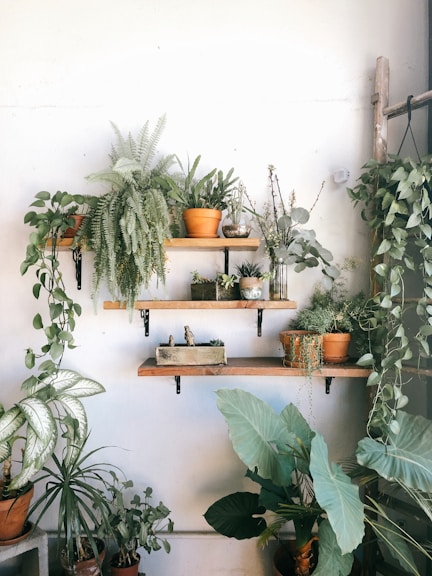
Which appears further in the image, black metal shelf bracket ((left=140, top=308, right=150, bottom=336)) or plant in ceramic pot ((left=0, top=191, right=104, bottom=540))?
black metal shelf bracket ((left=140, top=308, right=150, bottom=336))

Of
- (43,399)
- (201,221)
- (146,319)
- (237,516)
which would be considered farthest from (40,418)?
(201,221)

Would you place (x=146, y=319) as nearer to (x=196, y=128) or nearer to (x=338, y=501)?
(x=196, y=128)

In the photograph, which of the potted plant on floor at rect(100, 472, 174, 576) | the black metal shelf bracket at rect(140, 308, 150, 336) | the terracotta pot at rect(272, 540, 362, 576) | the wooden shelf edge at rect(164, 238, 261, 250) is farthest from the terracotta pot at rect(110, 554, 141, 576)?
the wooden shelf edge at rect(164, 238, 261, 250)

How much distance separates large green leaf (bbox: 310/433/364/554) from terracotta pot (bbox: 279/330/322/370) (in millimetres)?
408

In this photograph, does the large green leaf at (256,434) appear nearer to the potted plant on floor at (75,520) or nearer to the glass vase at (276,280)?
the glass vase at (276,280)

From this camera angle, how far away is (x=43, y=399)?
5.88 ft

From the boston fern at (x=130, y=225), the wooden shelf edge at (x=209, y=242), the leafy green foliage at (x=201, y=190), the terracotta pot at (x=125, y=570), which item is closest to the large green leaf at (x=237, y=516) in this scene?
the terracotta pot at (x=125, y=570)

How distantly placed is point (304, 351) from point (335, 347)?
7.2 inches

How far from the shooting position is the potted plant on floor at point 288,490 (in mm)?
1404

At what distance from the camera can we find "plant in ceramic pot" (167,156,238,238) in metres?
1.88

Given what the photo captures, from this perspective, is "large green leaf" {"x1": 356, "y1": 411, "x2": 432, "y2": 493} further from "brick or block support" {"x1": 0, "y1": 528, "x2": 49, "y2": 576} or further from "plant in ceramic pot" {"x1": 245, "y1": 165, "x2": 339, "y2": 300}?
"brick or block support" {"x1": 0, "y1": 528, "x2": 49, "y2": 576}

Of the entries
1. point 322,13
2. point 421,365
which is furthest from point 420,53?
point 421,365

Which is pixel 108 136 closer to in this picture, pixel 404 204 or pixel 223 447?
pixel 404 204

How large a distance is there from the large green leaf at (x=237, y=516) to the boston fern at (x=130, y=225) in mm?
1021
